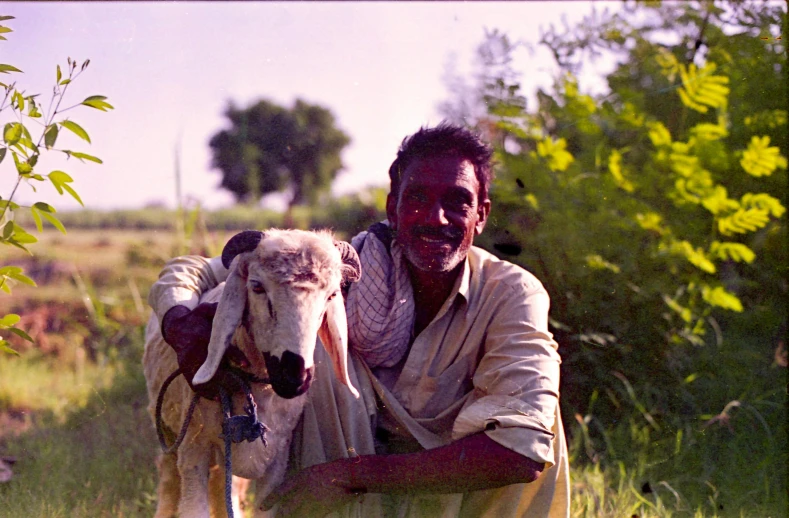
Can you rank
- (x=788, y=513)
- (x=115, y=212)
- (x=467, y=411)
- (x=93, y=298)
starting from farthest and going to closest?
(x=115, y=212) < (x=93, y=298) < (x=788, y=513) < (x=467, y=411)

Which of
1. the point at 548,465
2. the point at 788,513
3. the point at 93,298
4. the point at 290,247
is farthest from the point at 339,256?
the point at 93,298

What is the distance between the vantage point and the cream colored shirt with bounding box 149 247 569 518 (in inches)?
108

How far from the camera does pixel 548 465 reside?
2650mm

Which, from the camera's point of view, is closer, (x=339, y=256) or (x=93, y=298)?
(x=339, y=256)

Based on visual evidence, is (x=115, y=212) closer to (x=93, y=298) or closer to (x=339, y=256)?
(x=93, y=298)

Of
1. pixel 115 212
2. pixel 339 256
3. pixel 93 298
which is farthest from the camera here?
pixel 115 212

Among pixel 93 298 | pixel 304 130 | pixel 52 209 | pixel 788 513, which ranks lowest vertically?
pixel 788 513

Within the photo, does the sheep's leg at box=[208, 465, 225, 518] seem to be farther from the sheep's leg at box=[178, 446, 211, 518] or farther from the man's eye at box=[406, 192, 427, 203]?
the man's eye at box=[406, 192, 427, 203]

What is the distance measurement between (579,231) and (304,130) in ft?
11.6

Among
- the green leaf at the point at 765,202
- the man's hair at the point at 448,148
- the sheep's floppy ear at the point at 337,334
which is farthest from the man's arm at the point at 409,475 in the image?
the green leaf at the point at 765,202

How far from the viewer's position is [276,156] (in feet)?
25.0

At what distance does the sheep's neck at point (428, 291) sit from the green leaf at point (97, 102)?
136 centimetres

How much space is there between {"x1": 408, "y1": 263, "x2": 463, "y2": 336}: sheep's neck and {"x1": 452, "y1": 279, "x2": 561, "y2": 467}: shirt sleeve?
27 centimetres

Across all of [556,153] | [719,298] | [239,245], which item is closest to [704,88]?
[556,153]
